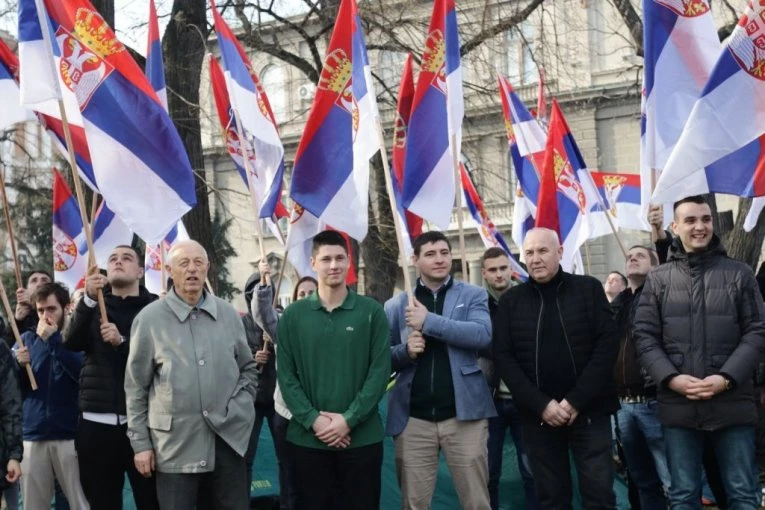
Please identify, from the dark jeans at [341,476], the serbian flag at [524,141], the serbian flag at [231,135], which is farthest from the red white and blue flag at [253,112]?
the serbian flag at [524,141]

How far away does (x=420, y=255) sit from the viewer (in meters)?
5.67

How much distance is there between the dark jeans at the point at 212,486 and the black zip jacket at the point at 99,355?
2.27 feet

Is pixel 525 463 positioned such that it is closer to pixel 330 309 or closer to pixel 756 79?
pixel 330 309

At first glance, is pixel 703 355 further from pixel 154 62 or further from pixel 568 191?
pixel 154 62

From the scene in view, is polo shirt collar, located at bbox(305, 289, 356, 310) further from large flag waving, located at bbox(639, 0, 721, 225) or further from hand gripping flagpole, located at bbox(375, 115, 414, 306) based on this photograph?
large flag waving, located at bbox(639, 0, 721, 225)

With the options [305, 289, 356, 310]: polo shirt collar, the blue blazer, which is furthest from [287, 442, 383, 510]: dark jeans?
[305, 289, 356, 310]: polo shirt collar

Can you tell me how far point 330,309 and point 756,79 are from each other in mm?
2866

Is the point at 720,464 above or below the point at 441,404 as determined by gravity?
below

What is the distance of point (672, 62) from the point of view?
20.6 ft

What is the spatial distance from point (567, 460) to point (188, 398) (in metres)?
2.11

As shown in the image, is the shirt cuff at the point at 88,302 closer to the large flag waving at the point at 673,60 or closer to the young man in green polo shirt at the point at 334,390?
the young man in green polo shirt at the point at 334,390

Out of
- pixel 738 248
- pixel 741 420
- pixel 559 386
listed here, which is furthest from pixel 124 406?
pixel 738 248

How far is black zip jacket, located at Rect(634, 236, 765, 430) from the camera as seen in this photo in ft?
16.2

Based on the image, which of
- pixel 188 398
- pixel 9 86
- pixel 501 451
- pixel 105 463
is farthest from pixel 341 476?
pixel 9 86
